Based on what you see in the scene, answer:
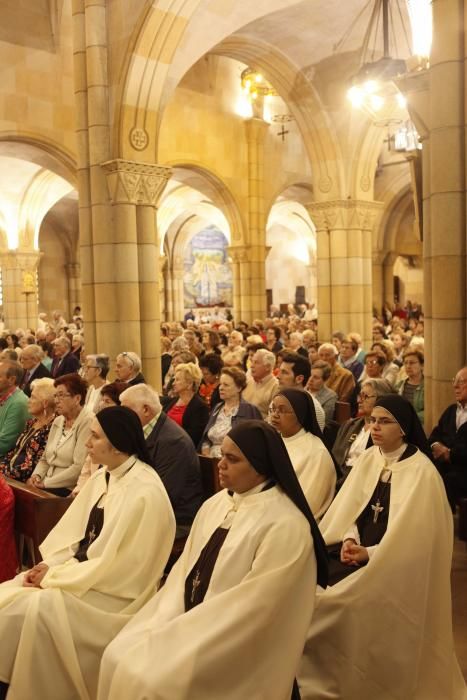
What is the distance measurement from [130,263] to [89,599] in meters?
6.87

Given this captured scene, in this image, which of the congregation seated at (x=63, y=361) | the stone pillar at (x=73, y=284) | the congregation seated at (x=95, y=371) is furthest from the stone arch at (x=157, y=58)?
the stone pillar at (x=73, y=284)

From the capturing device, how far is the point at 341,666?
3248 mm

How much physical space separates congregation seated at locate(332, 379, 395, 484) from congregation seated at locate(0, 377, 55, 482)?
7.61 ft

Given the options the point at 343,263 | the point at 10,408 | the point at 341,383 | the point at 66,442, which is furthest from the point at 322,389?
the point at 343,263

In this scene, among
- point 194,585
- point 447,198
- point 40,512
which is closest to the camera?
point 194,585

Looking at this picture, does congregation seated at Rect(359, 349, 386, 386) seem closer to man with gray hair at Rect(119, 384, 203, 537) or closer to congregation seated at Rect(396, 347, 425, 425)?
congregation seated at Rect(396, 347, 425, 425)

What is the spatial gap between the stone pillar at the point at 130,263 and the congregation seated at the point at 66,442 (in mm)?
4439

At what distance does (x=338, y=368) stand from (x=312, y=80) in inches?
295

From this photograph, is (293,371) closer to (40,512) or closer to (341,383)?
(341,383)

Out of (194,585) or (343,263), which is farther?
(343,263)

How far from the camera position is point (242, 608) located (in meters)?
2.53

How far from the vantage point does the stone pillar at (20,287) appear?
1998cm

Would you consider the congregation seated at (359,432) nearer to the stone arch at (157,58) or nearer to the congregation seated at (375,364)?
the congregation seated at (375,364)

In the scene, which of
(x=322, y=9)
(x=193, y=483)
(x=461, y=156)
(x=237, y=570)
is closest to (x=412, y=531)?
(x=237, y=570)
